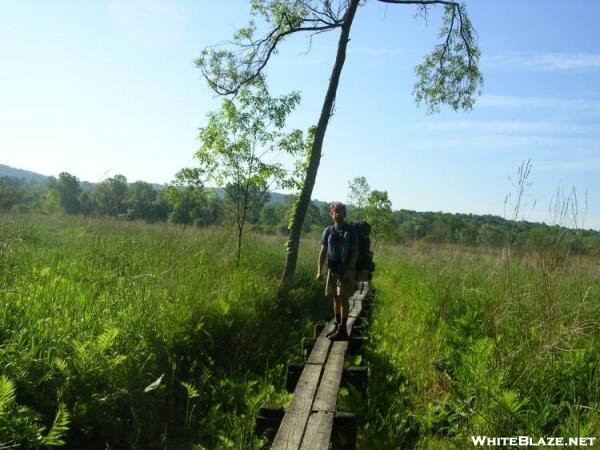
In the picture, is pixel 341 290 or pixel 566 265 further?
pixel 341 290

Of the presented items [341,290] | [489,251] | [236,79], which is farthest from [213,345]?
[236,79]

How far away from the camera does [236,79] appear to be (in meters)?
10.7

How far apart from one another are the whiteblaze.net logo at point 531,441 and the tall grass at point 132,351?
1.83 m

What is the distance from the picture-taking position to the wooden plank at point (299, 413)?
3230 millimetres

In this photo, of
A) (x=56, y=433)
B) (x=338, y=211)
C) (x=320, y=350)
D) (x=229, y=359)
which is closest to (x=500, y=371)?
(x=320, y=350)

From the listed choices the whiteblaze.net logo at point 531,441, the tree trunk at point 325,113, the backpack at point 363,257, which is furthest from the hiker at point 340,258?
the tree trunk at point 325,113

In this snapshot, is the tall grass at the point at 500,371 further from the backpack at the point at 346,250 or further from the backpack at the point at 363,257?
the backpack at the point at 346,250

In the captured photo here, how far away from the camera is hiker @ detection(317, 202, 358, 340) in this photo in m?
6.02

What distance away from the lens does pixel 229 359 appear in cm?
559

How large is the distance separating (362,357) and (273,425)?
8.35ft

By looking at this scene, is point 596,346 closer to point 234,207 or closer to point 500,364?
point 500,364

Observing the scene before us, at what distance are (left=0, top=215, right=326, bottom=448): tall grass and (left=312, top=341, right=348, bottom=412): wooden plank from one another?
0.65 m

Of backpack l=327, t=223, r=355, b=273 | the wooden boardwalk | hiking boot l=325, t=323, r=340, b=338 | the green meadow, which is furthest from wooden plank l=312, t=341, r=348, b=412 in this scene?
backpack l=327, t=223, r=355, b=273

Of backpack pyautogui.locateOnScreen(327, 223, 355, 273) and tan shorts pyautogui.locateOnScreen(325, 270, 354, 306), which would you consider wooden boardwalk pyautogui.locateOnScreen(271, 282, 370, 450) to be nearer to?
tan shorts pyautogui.locateOnScreen(325, 270, 354, 306)
